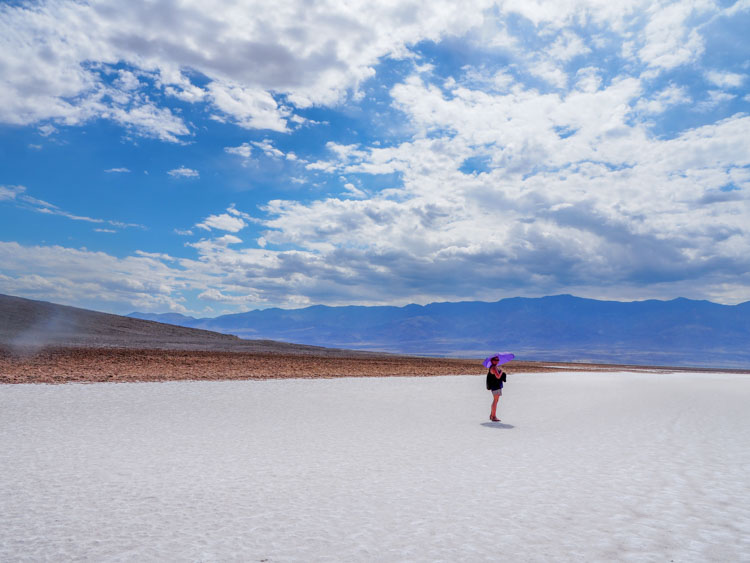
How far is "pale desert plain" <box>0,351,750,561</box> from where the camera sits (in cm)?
546

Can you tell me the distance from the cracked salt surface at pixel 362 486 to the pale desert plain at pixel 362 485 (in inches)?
1.4

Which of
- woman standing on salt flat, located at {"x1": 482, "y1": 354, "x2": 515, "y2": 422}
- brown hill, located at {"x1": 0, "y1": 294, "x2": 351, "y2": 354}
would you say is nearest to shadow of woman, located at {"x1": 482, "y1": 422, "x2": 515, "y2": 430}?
woman standing on salt flat, located at {"x1": 482, "y1": 354, "x2": 515, "y2": 422}

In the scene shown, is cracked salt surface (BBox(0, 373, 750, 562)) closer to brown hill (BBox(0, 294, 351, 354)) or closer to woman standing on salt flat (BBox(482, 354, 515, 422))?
woman standing on salt flat (BBox(482, 354, 515, 422))

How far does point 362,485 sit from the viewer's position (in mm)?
7926

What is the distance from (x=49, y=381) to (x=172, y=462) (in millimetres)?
17012

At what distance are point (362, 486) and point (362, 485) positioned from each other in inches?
2.2

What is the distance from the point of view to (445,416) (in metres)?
16.5

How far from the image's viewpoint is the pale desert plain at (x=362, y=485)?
215 inches

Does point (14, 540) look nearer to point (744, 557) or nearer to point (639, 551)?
point (639, 551)

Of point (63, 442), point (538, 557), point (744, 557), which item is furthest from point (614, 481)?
point (63, 442)

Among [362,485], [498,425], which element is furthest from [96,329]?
[362,485]

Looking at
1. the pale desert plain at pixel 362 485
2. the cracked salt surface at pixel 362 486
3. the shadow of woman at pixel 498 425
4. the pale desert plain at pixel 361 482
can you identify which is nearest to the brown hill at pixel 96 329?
the pale desert plain at pixel 361 482

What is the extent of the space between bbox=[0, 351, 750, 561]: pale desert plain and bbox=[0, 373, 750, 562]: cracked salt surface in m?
0.04

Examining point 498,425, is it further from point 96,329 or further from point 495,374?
point 96,329
